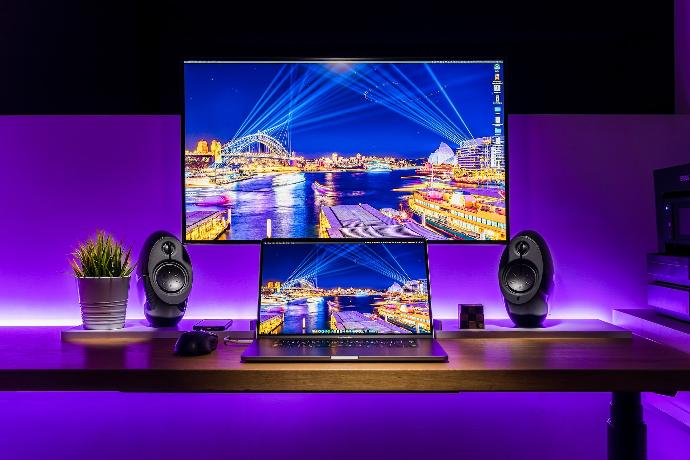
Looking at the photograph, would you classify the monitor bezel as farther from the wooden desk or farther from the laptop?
the wooden desk

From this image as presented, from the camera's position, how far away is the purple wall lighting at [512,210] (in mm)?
1883

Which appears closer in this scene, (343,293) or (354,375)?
(354,375)

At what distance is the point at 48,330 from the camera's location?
1.71 m

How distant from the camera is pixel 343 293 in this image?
1.58 meters

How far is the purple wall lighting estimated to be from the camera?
1883 millimetres

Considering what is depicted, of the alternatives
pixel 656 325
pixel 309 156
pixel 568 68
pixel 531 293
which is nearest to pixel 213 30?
pixel 309 156

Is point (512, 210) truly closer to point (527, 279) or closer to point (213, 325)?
point (527, 279)

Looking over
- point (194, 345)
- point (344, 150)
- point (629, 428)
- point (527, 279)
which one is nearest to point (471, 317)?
point (527, 279)

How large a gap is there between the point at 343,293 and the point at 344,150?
0.46 meters

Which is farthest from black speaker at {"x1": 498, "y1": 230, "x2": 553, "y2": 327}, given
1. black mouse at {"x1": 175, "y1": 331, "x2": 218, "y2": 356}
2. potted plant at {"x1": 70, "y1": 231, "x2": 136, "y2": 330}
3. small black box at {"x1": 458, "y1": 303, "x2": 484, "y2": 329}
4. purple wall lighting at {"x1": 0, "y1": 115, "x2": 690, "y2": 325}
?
potted plant at {"x1": 70, "y1": 231, "x2": 136, "y2": 330}

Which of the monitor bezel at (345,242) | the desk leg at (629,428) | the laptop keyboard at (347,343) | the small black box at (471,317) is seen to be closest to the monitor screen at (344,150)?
the monitor bezel at (345,242)

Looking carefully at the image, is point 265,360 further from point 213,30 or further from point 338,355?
point 213,30

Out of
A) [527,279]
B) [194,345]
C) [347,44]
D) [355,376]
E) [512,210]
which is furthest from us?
[347,44]

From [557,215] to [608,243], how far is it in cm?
19
